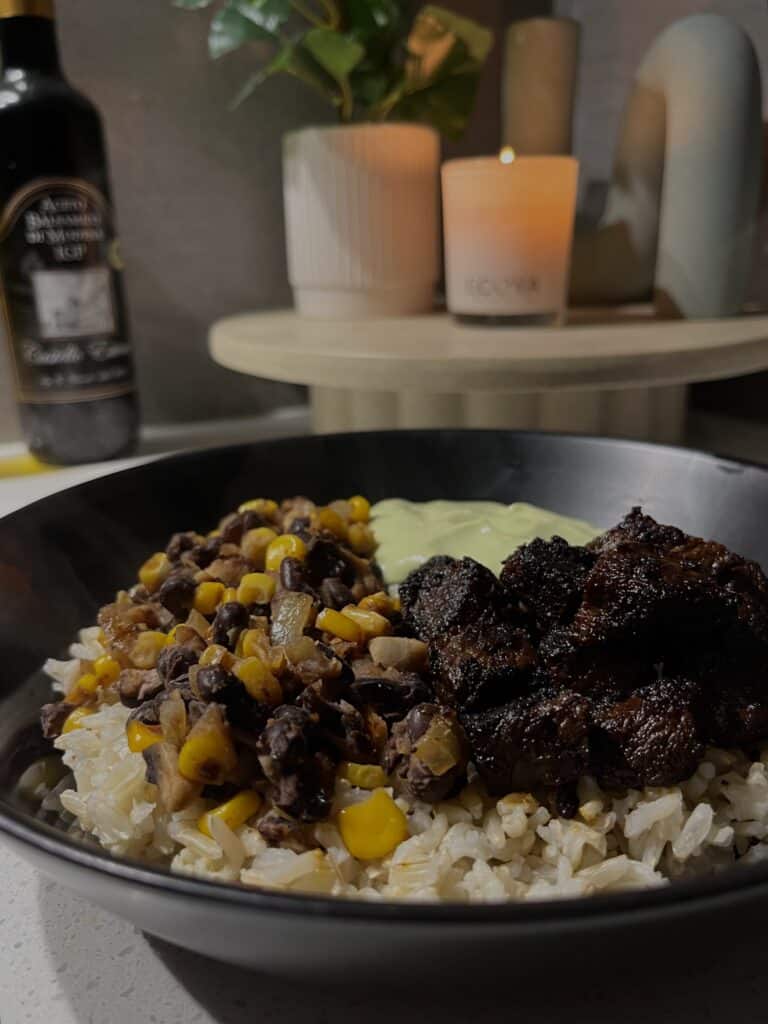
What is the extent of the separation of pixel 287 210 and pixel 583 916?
1927 millimetres

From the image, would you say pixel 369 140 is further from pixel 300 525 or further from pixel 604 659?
pixel 604 659

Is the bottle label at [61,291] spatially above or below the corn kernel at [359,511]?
above

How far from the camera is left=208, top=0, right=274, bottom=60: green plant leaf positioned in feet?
6.35

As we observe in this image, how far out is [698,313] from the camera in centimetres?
200

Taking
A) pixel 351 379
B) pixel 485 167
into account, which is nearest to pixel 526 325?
pixel 485 167

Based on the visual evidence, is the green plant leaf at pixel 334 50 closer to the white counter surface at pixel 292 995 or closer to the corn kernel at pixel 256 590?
the corn kernel at pixel 256 590

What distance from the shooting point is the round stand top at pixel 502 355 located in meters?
1.61

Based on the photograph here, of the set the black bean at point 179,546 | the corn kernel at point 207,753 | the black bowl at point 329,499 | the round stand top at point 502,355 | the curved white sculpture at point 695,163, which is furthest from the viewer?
the curved white sculpture at point 695,163

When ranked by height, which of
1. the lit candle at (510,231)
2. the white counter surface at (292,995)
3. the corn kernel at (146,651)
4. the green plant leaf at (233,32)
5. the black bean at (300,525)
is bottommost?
the white counter surface at (292,995)

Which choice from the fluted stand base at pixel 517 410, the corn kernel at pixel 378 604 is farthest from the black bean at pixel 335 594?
the fluted stand base at pixel 517 410

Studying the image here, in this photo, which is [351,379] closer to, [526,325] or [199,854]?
[526,325]

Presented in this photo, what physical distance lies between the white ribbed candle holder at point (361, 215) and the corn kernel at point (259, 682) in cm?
141

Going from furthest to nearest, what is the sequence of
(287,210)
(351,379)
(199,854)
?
(287,210) < (351,379) < (199,854)

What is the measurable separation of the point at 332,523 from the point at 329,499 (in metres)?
0.26
